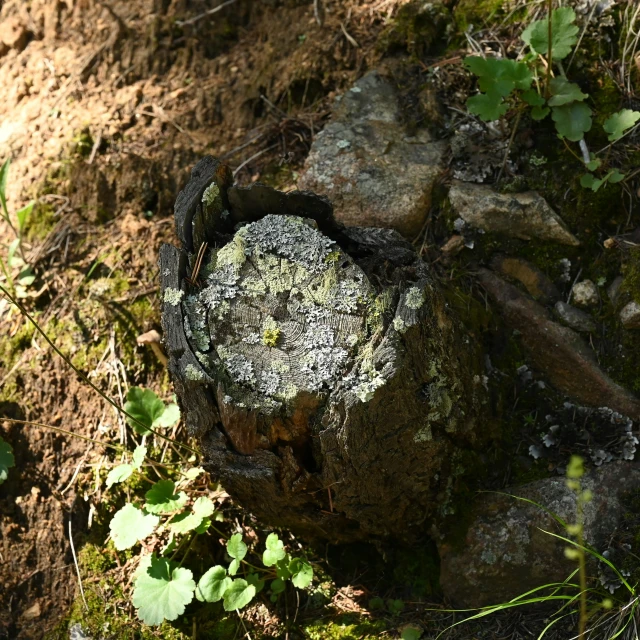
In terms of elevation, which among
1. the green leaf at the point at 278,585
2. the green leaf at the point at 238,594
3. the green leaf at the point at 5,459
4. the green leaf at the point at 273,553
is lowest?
the green leaf at the point at 278,585

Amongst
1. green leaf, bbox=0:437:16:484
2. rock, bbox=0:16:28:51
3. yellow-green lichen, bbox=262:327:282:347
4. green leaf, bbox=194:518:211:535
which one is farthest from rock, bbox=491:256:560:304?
rock, bbox=0:16:28:51

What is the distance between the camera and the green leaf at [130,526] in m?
2.74

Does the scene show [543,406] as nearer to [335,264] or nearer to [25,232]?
[335,264]

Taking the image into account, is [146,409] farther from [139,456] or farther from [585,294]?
[585,294]

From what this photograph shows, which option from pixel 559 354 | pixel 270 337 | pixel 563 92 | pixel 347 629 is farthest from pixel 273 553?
pixel 563 92

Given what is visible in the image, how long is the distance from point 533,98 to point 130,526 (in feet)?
8.51

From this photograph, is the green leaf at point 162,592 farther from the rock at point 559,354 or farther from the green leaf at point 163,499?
the rock at point 559,354

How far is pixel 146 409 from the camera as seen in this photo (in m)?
2.96

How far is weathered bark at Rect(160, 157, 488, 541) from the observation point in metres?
2.32

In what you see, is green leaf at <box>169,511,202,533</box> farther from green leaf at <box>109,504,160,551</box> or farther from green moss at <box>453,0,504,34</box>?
green moss at <box>453,0,504,34</box>

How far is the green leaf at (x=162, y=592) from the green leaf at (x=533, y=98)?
8.28 feet

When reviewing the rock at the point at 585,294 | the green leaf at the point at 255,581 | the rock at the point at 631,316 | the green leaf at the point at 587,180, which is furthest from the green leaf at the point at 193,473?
the green leaf at the point at 587,180

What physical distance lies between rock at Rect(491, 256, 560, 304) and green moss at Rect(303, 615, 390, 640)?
1.58 m

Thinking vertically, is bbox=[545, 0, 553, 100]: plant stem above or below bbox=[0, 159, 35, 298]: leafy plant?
above
